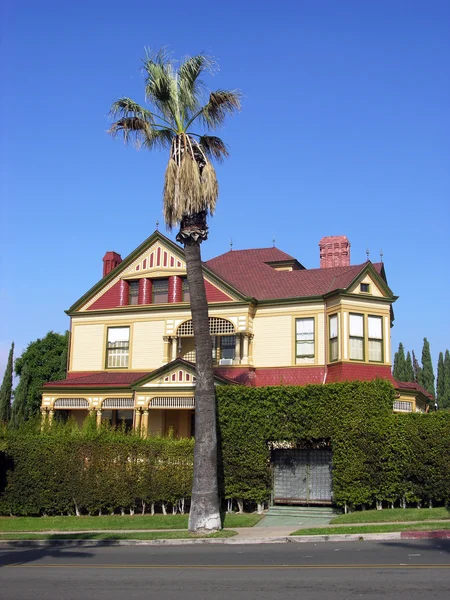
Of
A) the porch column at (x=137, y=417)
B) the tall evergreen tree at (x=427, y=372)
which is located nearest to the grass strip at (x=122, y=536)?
the porch column at (x=137, y=417)

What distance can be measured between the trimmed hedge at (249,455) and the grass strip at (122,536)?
3502 millimetres

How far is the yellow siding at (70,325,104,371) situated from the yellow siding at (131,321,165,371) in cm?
188

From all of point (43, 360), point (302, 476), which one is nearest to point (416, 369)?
point (43, 360)

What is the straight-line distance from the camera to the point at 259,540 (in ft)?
59.4

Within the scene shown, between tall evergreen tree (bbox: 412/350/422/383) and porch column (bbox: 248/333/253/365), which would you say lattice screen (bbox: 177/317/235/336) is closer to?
porch column (bbox: 248/333/253/365)

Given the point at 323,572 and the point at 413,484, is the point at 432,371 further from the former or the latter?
the point at 323,572

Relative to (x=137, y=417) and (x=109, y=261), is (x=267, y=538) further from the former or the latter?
(x=109, y=261)

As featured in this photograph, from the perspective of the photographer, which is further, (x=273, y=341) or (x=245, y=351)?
(x=273, y=341)

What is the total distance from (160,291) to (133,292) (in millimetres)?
1499

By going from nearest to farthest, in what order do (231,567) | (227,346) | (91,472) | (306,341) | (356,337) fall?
(231,567) → (91,472) → (356,337) → (306,341) → (227,346)

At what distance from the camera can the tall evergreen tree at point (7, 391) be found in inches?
2203

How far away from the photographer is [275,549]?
16.2m

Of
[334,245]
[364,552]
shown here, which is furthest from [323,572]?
[334,245]

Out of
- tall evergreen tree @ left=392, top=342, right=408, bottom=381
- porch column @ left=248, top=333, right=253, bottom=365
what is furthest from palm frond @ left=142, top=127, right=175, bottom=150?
tall evergreen tree @ left=392, top=342, right=408, bottom=381
